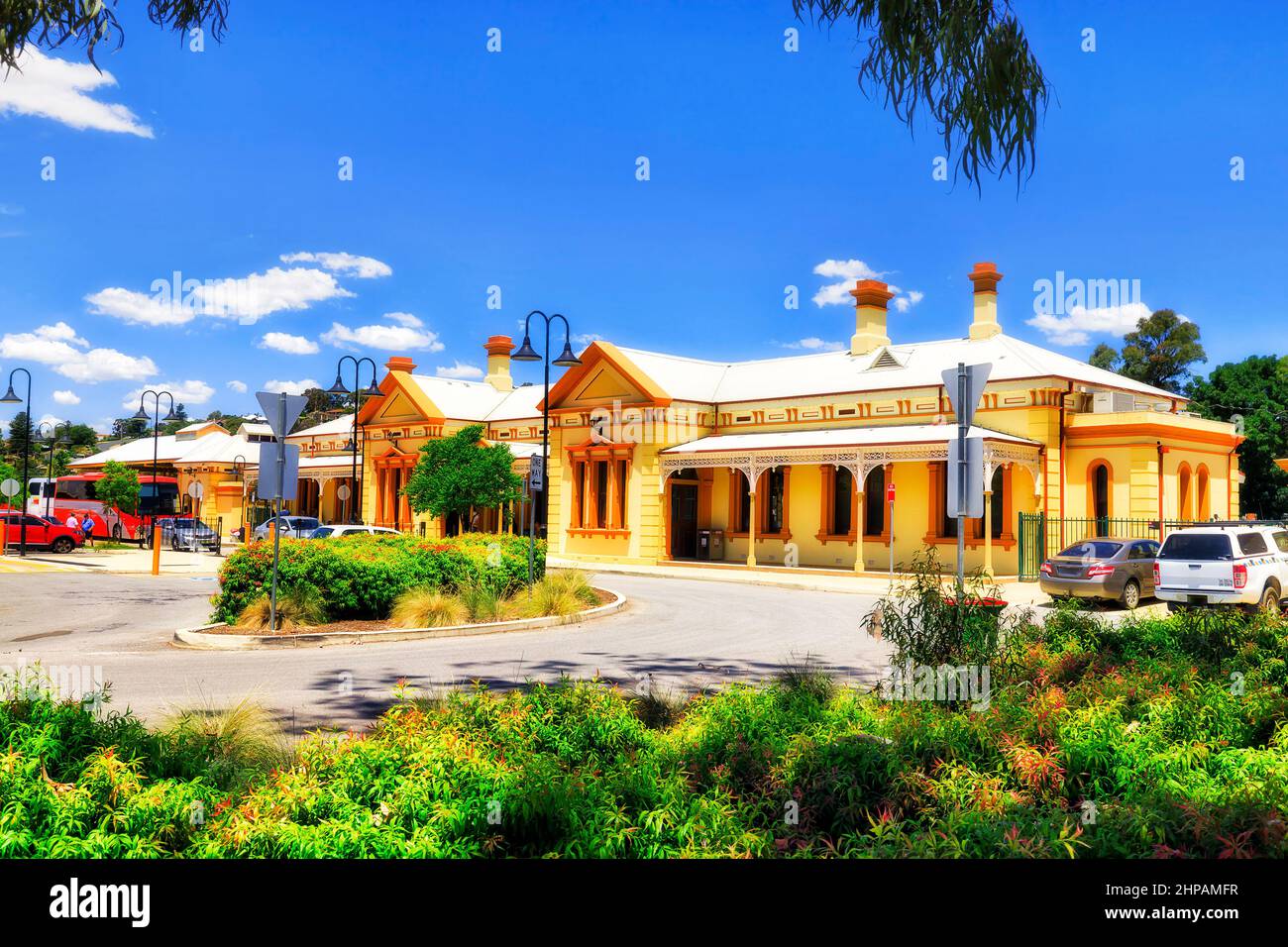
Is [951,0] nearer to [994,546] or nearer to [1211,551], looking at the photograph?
[1211,551]

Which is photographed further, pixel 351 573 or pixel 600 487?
pixel 600 487

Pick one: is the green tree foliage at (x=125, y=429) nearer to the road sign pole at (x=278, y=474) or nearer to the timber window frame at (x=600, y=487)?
the timber window frame at (x=600, y=487)

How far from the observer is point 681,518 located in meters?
36.1

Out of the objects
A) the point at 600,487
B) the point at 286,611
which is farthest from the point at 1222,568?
the point at 600,487

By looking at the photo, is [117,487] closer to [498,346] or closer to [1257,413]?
[498,346]

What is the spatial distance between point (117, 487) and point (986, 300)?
122 feet

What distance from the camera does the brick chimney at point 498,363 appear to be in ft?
171

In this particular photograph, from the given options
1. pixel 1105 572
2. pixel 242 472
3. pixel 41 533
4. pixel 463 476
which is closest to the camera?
pixel 1105 572

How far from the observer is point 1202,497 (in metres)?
30.6

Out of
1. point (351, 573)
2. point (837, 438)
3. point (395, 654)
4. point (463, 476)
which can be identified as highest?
point (837, 438)

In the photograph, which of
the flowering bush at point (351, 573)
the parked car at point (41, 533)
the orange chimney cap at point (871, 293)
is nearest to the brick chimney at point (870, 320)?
the orange chimney cap at point (871, 293)

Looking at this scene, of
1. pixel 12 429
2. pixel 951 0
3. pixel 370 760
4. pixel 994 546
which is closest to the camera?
pixel 370 760

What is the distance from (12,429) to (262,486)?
62540 mm

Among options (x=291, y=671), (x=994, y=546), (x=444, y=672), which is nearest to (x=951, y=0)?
(x=444, y=672)
